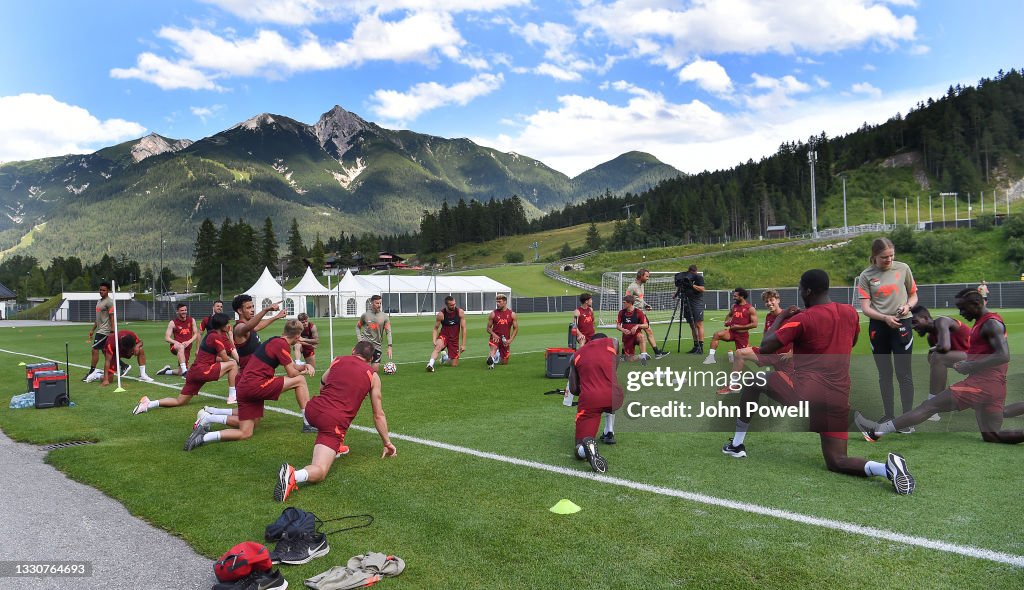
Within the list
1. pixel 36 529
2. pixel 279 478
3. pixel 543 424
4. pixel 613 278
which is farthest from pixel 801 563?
pixel 613 278

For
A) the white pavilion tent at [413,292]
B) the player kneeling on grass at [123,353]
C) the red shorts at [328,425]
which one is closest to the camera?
the red shorts at [328,425]

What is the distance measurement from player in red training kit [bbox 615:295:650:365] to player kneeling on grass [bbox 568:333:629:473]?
8137 millimetres

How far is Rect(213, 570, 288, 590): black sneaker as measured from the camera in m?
3.99

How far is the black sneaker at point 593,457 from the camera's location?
653cm

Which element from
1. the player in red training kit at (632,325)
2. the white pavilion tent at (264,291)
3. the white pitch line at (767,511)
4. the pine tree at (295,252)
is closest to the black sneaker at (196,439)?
the white pitch line at (767,511)

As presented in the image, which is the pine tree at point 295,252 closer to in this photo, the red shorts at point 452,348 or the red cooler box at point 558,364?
the red shorts at point 452,348

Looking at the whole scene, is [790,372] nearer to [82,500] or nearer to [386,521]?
[386,521]

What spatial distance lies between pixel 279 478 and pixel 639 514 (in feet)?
10.5

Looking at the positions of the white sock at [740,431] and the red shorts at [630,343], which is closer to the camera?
the white sock at [740,431]

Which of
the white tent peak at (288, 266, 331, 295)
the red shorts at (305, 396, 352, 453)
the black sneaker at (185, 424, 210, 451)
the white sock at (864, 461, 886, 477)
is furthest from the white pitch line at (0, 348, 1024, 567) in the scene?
the white tent peak at (288, 266, 331, 295)

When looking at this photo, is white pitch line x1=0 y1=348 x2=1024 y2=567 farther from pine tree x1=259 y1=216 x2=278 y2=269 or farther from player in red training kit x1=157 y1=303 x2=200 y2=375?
pine tree x1=259 y1=216 x2=278 y2=269

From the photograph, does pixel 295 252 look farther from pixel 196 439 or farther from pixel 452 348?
pixel 196 439

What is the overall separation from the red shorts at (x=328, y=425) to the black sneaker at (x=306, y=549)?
2128 millimetres

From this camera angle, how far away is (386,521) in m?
5.29
